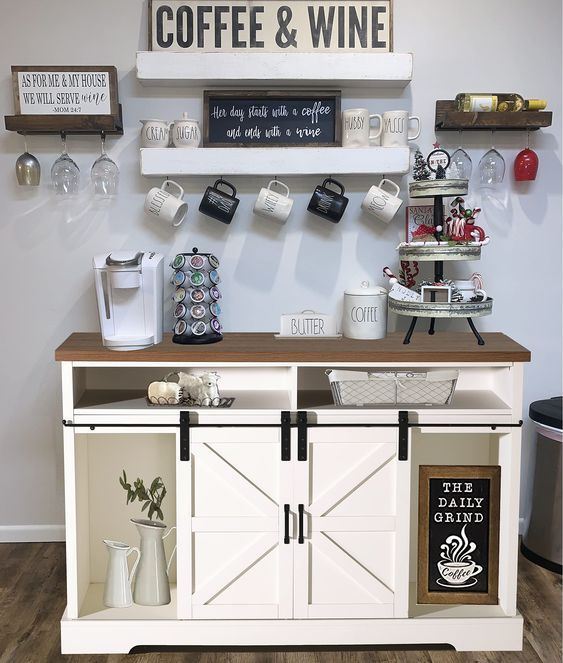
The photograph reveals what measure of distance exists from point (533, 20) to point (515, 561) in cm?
190

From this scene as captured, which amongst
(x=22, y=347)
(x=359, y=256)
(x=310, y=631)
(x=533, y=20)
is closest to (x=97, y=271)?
(x=22, y=347)

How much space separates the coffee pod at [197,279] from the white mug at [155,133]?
0.49m

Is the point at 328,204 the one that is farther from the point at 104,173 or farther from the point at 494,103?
the point at 104,173

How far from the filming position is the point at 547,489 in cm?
304

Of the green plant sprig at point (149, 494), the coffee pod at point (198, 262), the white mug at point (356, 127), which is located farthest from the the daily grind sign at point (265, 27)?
the green plant sprig at point (149, 494)

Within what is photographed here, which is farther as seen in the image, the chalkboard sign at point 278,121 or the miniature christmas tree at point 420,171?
Result: the chalkboard sign at point 278,121

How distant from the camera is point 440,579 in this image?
2.57 m

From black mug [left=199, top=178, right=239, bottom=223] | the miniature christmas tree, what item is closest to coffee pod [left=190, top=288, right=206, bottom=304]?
black mug [left=199, top=178, right=239, bottom=223]

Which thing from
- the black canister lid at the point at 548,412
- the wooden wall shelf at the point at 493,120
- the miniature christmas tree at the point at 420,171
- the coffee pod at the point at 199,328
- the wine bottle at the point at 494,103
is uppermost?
the wine bottle at the point at 494,103

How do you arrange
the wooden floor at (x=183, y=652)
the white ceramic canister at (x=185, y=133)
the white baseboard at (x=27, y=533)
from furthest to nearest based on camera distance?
1. the white baseboard at (x=27, y=533)
2. the white ceramic canister at (x=185, y=133)
3. the wooden floor at (x=183, y=652)

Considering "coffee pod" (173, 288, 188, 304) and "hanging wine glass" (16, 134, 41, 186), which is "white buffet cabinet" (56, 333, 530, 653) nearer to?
"coffee pod" (173, 288, 188, 304)

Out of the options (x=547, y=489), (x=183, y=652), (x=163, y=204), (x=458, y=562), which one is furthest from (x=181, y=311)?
(x=547, y=489)

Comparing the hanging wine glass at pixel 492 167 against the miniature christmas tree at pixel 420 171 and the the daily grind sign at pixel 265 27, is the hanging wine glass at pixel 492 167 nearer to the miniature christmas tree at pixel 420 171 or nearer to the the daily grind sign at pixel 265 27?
the miniature christmas tree at pixel 420 171

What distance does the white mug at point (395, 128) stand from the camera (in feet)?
9.16
